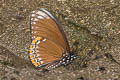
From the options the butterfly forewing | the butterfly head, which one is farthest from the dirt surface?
the butterfly forewing

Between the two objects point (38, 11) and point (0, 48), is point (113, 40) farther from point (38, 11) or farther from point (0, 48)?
point (0, 48)

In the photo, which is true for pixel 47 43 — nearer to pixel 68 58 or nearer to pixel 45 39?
pixel 45 39

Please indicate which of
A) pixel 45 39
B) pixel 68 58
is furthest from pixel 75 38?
pixel 45 39

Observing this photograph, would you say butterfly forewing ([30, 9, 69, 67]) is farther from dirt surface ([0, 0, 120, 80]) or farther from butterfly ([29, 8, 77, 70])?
dirt surface ([0, 0, 120, 80])

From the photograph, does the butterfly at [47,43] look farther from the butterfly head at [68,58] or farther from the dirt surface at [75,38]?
the dirt surface at [75,38]

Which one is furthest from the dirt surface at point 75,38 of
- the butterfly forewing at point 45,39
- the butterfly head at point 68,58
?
the butterfly forewing at point 45,39

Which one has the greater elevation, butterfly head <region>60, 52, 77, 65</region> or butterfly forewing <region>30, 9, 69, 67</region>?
butterfly forewing <region>30, 9, 69, 67</region>
